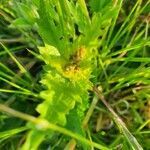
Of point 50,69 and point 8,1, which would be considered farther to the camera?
point 8,1

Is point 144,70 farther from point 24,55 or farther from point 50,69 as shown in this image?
point 24,55

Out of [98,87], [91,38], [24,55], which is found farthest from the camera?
[24,55]

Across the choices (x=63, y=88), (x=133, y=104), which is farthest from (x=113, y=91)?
(x=63, y=88)

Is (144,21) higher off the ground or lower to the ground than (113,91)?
higher

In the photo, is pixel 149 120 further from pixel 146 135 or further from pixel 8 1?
pixel 8 1

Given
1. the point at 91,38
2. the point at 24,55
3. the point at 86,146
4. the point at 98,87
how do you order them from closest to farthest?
1. the point at 91,38
2. the point at 86,146
3. the point at 98,87
4. the point at 24,55

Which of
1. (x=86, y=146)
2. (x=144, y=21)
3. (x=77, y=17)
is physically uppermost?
(x=144, y=21)

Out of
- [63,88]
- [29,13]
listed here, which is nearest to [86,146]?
[63,88]
